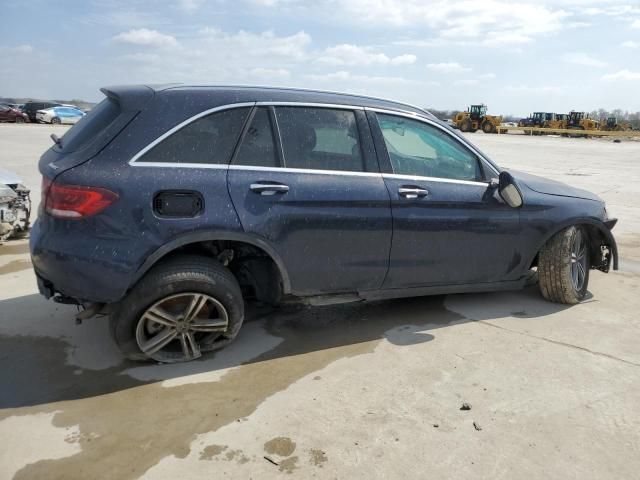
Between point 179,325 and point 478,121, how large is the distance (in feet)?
153

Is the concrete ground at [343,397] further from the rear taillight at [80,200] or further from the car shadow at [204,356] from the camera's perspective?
the rear taillight at [80,200]

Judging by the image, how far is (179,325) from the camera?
3.34 metres

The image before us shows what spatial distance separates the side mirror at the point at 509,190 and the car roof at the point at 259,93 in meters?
0.93

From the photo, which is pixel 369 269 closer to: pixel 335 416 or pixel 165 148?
pixel 335 416

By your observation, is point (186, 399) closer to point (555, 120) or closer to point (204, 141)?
point (204, 141)

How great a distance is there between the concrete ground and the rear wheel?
14 centimetres

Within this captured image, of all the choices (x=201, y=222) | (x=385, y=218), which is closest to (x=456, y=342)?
(x=385, y=218)

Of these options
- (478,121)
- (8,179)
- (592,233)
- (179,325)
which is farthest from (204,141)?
(478,121)

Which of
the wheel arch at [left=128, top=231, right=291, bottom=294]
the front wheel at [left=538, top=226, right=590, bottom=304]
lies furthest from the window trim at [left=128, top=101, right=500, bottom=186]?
the front wheel at [left=538, top=226, right=590, bottom=304]

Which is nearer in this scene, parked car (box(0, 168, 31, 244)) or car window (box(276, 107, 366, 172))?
car window (box(276, 107, 366, 172))

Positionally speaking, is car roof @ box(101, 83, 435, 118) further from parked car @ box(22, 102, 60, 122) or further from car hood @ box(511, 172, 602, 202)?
parked car @ box(22, 102, 60, 122)

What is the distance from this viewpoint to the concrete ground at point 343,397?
2.52 meters

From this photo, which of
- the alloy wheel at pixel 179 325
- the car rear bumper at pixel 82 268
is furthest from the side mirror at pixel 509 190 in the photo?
the car rear bumper at pixel 82 268

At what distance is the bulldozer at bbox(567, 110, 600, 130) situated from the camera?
1847 inches
